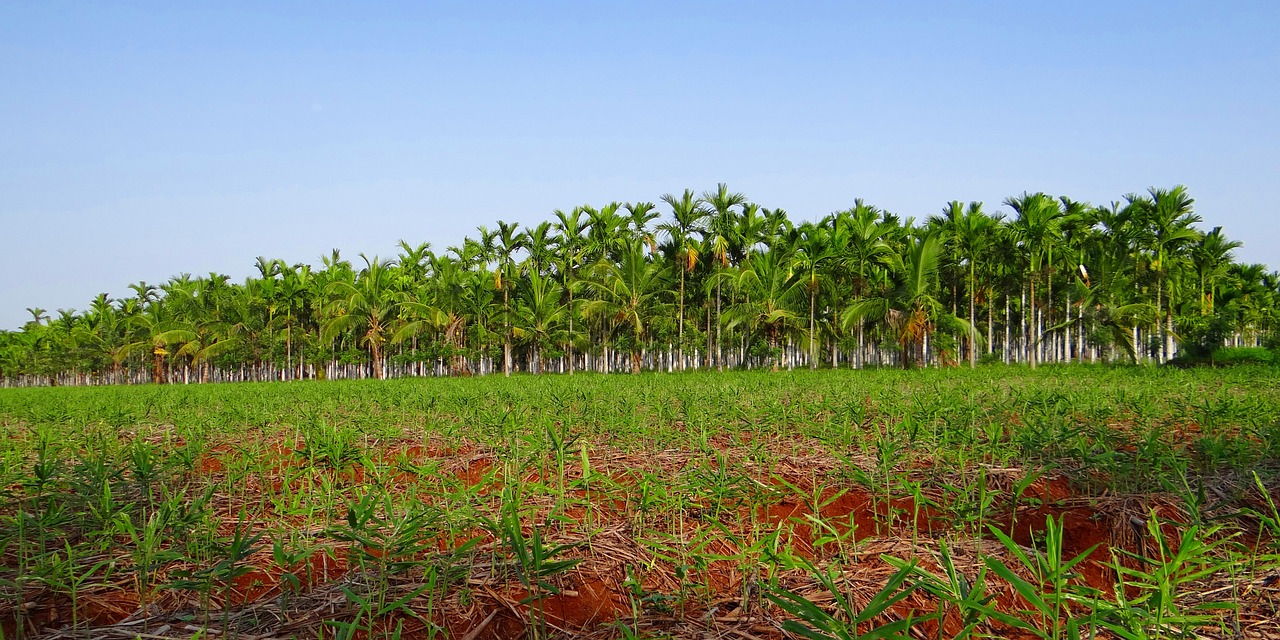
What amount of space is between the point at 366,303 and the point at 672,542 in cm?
3848

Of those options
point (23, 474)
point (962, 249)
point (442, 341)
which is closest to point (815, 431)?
point (23, 474)

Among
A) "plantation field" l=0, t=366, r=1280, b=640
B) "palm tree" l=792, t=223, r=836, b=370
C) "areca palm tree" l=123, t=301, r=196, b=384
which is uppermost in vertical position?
"palm tree" l=792, t=223, r=836, b=370

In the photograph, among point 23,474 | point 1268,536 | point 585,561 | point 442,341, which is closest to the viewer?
point 585,561

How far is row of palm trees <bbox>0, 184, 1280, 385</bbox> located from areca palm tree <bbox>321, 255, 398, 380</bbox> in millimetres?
143

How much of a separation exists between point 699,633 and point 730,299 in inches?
1434

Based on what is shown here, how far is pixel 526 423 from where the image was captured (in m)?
7.24

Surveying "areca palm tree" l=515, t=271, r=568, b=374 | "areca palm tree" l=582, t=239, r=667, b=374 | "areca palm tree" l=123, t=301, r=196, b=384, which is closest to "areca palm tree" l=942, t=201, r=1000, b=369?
"areca palm tree" l=582, t=239, r=667, b=374

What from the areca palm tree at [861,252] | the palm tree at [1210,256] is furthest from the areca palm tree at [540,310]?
the palm tree at [1210,256]

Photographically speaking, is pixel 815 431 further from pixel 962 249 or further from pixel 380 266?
pixel 380 266

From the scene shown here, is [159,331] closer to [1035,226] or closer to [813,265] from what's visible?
[813,265]

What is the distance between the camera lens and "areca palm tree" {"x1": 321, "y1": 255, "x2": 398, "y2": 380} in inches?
1518

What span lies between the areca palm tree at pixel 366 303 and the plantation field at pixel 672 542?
34164 mm

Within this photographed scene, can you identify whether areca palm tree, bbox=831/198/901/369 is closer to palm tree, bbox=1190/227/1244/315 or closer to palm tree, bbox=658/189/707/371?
palm tree, bbox=658/189/707/371

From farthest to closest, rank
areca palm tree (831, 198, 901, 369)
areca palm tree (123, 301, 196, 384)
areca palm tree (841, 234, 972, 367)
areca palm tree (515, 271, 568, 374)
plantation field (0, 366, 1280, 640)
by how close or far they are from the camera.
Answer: areca palm tree (123, 301, 196, 384), areca palm tree (515, 271, 568, 374), areca palm tree (831, 198, 901, 369), areca palm tree (841, 234, 972, 367), plantation field (0, 366, 1280, 640)
